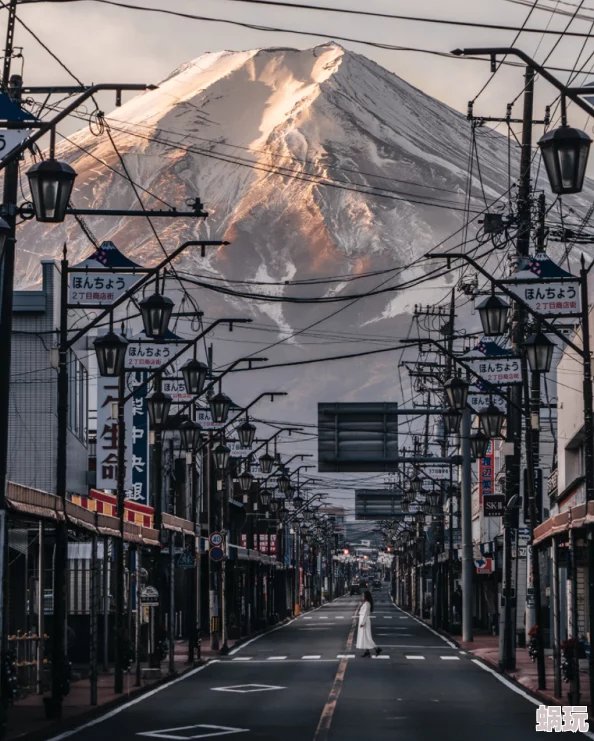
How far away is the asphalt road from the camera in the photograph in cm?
2216

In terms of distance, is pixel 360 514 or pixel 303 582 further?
pixel 303 582

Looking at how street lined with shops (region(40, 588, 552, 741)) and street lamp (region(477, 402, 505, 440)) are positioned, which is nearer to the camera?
street lined with shops (region(40, 588, 552, 741))

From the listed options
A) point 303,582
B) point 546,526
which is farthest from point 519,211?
point 303,582

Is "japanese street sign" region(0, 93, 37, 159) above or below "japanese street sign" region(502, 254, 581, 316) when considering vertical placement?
below

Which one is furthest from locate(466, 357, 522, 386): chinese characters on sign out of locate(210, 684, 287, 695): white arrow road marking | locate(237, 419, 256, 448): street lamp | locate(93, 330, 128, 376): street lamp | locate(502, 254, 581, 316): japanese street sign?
locate(237, 419, 256, 448): street lamp

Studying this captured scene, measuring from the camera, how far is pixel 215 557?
49.8 metres

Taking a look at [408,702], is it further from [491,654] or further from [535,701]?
[491,654]

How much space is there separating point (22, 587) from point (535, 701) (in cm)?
1481

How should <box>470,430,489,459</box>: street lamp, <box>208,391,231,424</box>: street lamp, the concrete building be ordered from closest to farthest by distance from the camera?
<box>470,430,489,459</box>: street lamp
<box>208,391,231,424</box>: street lamp
the concrete building

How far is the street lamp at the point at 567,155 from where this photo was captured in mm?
15672

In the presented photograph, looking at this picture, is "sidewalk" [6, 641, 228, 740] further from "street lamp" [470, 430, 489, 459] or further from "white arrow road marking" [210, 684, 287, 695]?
"street lamp" [470, 430, 489, 459]

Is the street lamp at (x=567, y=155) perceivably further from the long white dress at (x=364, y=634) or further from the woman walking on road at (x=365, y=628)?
the long white dress at (x=364, y=634)

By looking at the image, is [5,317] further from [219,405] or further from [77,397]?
[77,397]

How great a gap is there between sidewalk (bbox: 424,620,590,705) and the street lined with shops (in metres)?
0.50
